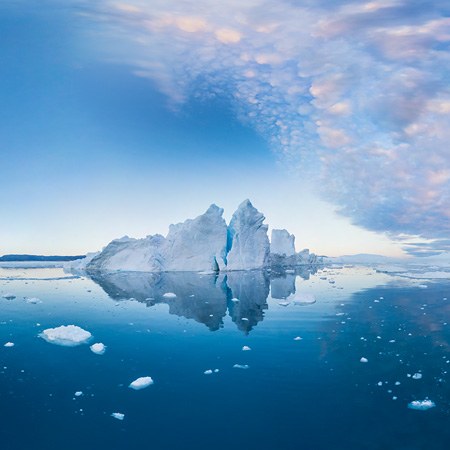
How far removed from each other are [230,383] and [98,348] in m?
3.41

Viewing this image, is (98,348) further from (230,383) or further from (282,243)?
(282,243)

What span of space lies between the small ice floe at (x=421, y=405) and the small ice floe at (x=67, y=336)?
6.94 metres

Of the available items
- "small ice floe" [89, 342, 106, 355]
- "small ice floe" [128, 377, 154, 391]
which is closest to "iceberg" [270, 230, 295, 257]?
"small ice floe" [89, 342, 106, 355]

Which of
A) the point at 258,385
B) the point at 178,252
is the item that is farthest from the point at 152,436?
the point at 178,252

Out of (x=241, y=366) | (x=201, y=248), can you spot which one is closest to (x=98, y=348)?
(x=241, y=366)

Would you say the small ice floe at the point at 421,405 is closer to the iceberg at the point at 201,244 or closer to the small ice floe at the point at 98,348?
the small ice floe at the point at 98,348

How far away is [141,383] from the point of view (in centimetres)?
602

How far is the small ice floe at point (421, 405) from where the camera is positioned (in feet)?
17.1

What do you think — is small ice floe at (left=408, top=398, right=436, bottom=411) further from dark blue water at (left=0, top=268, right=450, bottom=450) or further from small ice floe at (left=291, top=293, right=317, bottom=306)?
small ice floe at (left=291, top=293, right=317, bottom=306)

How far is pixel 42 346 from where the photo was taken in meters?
8.39

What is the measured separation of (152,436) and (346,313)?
9.11 m

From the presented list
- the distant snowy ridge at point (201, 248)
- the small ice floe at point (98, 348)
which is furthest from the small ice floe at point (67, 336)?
the distant snowy ridge at point (201, 248)

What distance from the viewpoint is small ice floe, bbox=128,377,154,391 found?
235 inches

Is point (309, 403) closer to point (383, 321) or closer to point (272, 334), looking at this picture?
point (272, 334)
